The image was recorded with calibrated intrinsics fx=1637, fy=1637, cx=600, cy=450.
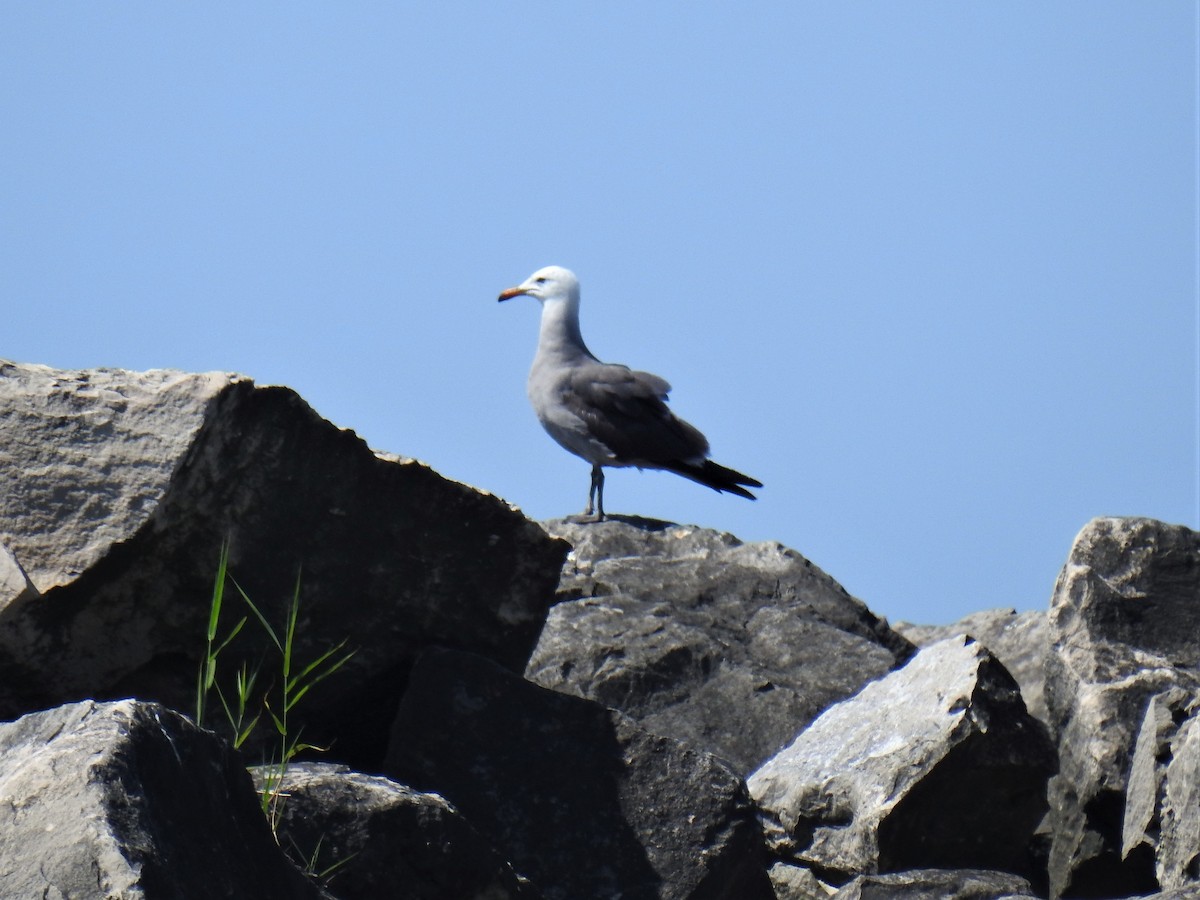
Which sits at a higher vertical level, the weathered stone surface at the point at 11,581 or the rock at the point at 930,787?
the weathered stone surface at the point at 11,581

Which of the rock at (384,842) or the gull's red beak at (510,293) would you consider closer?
the rock at (384,842)

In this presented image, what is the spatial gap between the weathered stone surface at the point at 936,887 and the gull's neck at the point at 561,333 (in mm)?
7786

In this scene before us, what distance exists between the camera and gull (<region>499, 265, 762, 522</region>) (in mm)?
10266

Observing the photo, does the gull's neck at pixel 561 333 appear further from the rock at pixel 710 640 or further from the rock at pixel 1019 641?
the rock at pixel 1019 641

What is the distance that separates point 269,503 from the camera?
3.89 meters

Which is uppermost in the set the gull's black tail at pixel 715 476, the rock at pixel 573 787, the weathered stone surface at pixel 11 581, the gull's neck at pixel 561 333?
the gull's neck at pixel 561 333

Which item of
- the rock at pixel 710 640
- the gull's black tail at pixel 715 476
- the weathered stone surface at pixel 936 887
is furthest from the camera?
the gull's black tail at pixel 715 476

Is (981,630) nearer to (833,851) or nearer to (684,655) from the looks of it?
(684,655)

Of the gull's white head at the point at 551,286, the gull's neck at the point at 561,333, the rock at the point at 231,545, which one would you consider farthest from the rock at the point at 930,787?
the gull's white head at the point at 551,286

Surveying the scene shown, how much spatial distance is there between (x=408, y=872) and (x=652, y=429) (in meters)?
7.27

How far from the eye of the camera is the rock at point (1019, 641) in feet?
18.0

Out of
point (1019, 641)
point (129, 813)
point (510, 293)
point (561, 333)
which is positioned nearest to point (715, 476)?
point (561, 333)

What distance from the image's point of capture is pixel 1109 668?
16.0 ft

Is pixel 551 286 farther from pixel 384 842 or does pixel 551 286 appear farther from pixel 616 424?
pixel 384 842
